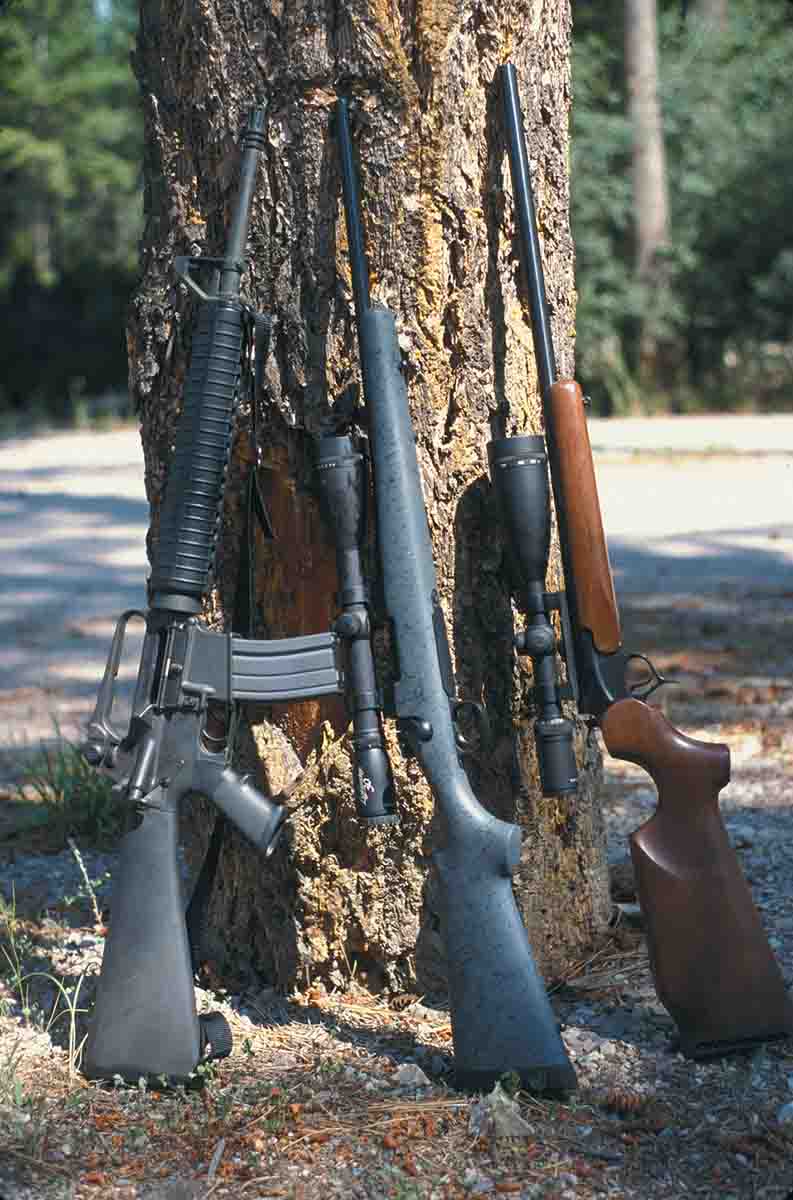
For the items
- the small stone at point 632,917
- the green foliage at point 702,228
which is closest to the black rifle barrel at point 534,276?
the small stone at point 632,917

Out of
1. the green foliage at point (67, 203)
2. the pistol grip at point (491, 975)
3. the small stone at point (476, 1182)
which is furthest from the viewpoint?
the green foliage at point (67, 203)

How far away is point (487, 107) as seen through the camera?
3.21m

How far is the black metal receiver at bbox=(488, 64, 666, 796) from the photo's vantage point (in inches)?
123

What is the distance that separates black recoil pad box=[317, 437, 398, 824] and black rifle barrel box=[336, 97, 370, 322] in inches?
12.1

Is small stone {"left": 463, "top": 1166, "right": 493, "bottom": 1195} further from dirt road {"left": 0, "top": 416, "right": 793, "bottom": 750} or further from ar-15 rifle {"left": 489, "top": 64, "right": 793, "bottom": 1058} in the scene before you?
dirt road {"left": 0, "top": 416, "right": 793, "bottom": 750}

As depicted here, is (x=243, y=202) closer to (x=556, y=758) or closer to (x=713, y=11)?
(x=556, y=758)

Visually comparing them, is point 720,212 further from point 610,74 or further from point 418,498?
point 418,498

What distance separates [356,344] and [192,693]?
83cm

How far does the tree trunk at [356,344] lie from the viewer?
3.14m

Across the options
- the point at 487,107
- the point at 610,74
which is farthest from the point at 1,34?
the point at 610,74

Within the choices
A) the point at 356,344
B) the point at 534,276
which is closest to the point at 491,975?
the point at 356,344

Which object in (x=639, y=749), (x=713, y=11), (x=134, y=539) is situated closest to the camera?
(x=639, y=749)

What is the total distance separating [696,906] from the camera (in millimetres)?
3094

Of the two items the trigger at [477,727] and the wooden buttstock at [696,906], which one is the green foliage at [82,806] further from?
the wooden buttstock at [696,906]
